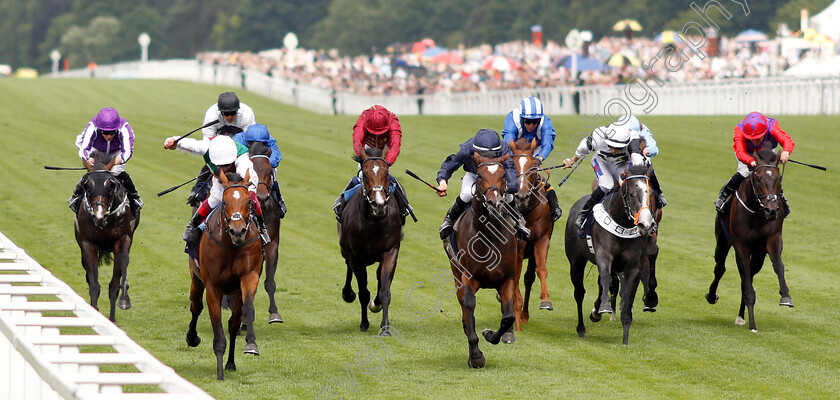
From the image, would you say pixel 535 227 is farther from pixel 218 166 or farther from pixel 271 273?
pixel 218 166

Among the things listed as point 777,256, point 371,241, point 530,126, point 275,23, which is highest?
point 275,23

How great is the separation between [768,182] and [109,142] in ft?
21.6

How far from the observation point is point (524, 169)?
37.3 feet

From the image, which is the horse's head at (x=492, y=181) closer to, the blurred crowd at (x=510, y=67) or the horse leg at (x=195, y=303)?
the horse leg at (x=195, y=303)

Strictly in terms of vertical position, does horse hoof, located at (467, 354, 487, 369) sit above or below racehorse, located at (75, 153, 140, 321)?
below

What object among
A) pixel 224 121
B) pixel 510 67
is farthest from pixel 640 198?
pixel 510 67

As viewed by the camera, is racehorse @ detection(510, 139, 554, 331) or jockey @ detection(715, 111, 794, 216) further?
jockey @ detection(715, 111, 794, 216)

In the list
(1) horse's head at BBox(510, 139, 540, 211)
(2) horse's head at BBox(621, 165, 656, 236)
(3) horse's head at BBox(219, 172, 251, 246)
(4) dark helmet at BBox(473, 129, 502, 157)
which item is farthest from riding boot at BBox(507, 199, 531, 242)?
(3) horse's head at BBox(219, 172, 251, 246)

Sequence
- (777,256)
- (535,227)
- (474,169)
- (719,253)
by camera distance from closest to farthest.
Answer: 1. (474,169)
2. (777,256)
3. (535,227)
4. (719,253)

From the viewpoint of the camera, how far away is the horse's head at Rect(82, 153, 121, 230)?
1230 cm

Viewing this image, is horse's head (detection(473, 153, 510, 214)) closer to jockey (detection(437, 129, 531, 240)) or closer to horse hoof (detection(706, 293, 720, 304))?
jockey (detection(437, 129, 531, 240))

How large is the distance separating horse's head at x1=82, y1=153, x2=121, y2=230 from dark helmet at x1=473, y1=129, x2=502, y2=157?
13.2 feet

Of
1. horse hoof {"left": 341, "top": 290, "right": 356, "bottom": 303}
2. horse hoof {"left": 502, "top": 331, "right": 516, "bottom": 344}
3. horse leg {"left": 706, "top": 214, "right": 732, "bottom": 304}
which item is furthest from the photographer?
horse leg {"left": 706, "top": 214, "right": 732, "bottom": 304}

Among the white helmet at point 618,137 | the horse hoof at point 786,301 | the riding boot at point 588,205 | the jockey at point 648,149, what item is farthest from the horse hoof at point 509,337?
the horse hoof at point 786,301
